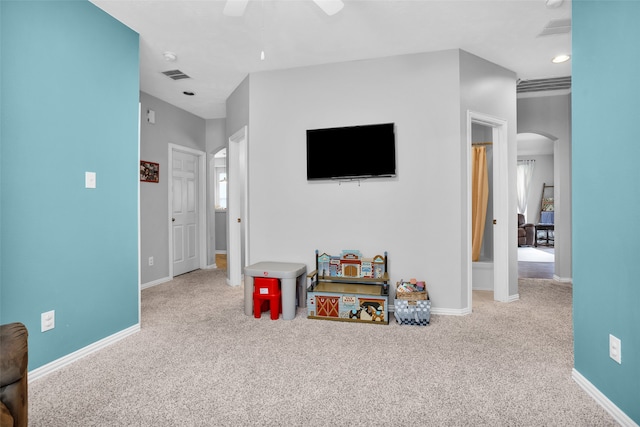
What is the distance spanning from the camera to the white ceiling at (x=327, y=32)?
2.48 meters

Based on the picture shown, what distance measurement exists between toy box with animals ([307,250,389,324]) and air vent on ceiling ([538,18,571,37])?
2.47 metres

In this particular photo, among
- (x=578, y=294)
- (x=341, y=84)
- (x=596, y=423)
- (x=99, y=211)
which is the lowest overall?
(x=596, y=423)

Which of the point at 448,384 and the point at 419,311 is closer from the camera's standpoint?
the point at 448,384

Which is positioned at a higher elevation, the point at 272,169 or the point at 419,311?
the point at 272,169

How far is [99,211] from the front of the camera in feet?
7.90

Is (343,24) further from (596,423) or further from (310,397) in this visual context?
(596,423)

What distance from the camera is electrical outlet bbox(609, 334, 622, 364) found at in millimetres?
1568

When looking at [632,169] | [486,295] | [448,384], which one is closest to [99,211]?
[448,384]

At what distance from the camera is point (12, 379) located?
1.05 metres

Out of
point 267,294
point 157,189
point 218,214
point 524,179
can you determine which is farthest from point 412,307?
point 524,179

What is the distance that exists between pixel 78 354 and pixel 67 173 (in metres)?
1.25

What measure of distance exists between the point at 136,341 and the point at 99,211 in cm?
105

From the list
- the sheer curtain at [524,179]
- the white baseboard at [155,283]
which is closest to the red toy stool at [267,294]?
the white baseboard at [155,283]

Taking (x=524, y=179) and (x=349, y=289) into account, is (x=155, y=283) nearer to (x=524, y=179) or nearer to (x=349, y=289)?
(x=349, y=289)
